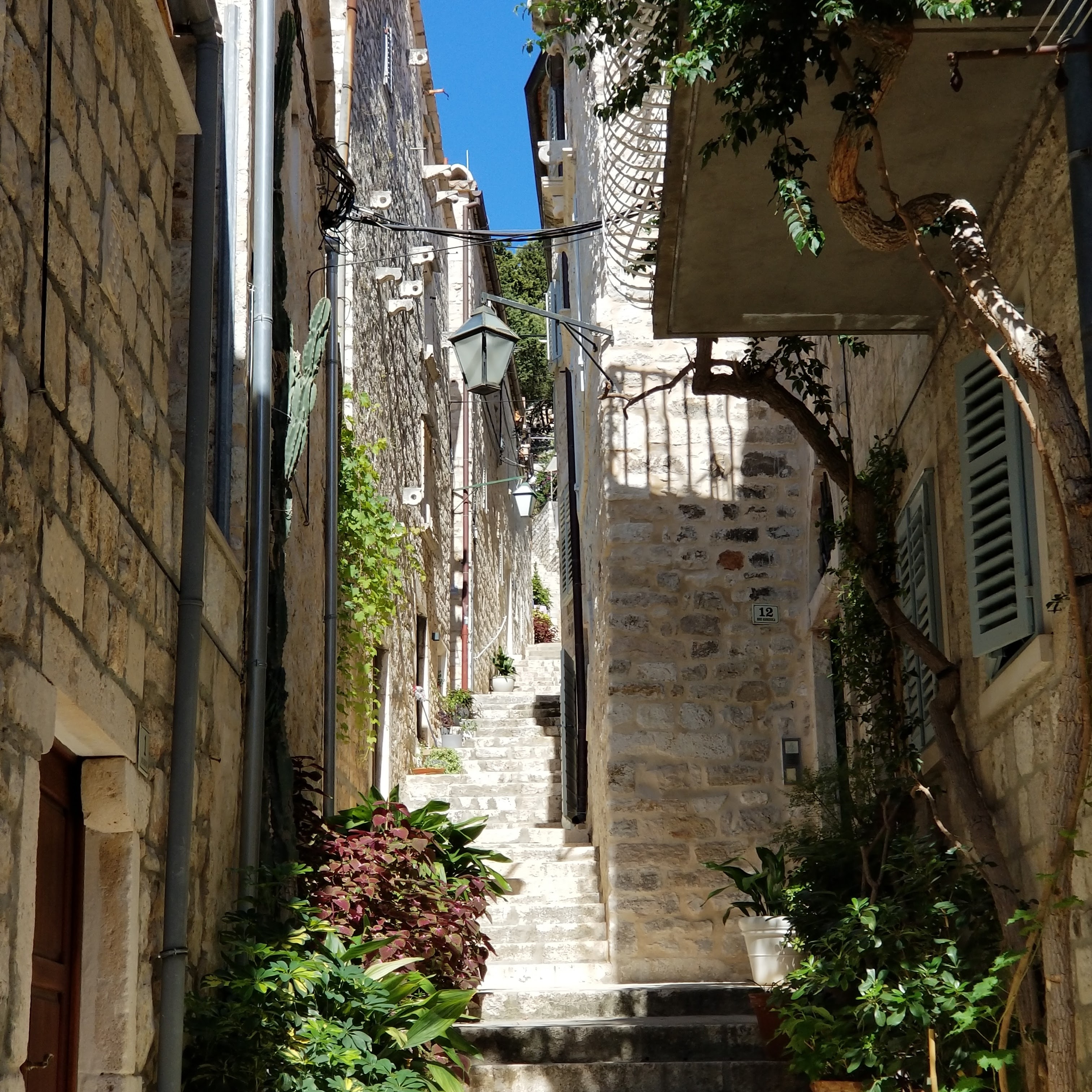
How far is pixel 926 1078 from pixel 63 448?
313 centimetres

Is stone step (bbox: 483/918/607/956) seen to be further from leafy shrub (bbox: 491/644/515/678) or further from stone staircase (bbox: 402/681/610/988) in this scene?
leafy shrub (bbox: 491/644/515/678)

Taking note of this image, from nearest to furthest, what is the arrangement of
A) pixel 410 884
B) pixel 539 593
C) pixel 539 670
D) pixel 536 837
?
pixel 410 884, pixel 536 837, pixel 539 670, pixel 539 593

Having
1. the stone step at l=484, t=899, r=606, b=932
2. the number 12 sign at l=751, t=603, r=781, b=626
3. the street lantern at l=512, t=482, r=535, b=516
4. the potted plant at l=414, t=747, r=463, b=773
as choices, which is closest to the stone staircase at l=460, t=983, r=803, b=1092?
the stone step at l=484, t=899, r=606, b=932

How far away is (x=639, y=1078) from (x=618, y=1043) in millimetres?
349

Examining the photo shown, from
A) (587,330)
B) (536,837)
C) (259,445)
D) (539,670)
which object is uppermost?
(587,330)

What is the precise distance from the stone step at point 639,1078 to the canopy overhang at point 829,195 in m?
3.01

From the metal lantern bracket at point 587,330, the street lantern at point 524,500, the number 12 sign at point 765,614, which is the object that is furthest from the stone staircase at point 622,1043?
the street lantern at point 524,500

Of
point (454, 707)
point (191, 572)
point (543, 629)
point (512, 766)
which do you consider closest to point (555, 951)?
point (512, 766)

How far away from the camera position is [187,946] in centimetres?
430

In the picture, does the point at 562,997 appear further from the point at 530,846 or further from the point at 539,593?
the point at 539,593

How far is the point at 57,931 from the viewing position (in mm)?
3557

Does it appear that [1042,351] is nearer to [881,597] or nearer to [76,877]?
[881,597]

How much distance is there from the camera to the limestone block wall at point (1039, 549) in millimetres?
4117

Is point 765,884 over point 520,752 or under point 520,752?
under
